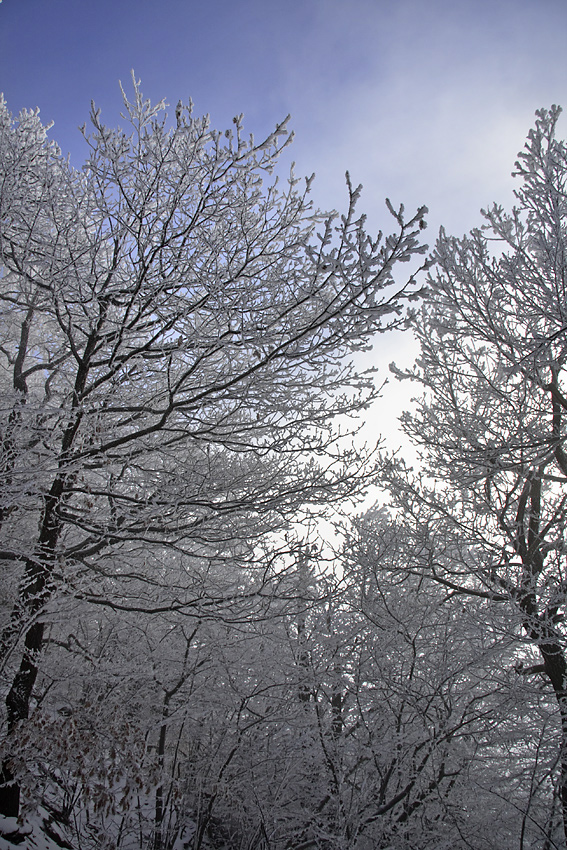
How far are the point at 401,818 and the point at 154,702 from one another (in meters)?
3.25

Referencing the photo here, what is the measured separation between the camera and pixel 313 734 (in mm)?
4652

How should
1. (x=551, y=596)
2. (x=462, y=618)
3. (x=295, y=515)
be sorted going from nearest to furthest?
(x=295, y=515) < (x=551, y=596) < (x=462, y=618)

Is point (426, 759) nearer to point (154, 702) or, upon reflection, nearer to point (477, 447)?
point (477, 447)

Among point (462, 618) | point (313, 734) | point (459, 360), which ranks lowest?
point (313, 734)

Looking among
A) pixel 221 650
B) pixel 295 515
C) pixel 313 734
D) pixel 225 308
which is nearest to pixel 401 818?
pixel 313 734

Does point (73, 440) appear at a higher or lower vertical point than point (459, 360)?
lower

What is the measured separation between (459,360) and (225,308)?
3528 mm

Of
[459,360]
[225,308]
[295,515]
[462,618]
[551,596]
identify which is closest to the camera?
A: [225,308]

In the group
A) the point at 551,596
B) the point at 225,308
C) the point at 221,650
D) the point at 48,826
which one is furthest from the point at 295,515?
the point at 48,826

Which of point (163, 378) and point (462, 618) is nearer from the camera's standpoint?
point (163, 378)

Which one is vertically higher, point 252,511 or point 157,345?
point 157,345

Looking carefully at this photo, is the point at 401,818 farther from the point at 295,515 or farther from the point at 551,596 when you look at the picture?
the point at 295,515

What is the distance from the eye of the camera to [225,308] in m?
3.47

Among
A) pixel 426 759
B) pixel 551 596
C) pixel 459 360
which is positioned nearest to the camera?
pixel 426 759
